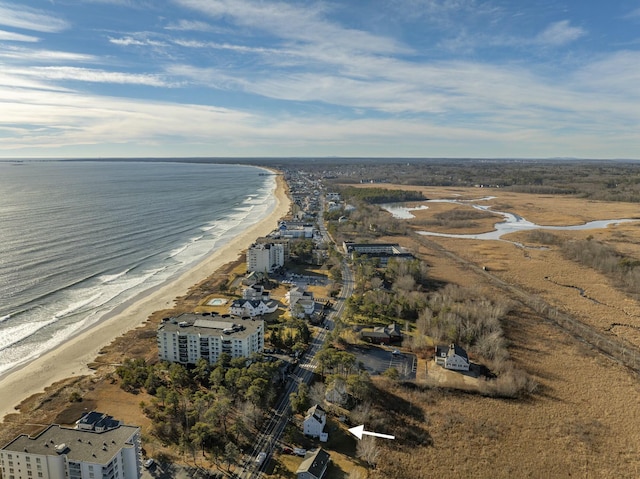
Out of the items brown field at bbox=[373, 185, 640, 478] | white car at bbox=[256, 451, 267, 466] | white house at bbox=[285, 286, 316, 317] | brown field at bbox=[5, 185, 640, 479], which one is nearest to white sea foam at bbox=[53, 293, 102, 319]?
brown field at bbox=[5, 185, 640, 479]

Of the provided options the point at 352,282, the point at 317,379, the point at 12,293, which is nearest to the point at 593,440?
the point at 317,379

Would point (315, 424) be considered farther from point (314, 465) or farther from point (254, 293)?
point (254, 293)

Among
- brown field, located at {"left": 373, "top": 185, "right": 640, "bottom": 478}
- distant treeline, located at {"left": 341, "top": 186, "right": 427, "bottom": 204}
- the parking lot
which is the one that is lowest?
brown field, located at {"left": 373, "top": 185, "right": 640, "bottom": 478}

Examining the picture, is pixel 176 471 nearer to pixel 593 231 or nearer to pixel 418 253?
pixel 418 253

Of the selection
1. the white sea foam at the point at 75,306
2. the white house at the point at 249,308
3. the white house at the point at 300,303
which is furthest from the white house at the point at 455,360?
the white sea foam at the point at 75,306

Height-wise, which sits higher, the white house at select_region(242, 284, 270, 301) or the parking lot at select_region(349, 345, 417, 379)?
the white house at select_region(242, 284, 270, 301)

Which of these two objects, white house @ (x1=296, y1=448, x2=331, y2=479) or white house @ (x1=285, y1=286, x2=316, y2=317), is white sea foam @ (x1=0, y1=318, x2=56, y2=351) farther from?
white house @ (x1=296, y1=448, x2=331, y2=479)

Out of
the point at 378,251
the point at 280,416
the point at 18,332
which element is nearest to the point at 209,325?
the point at 280,416
